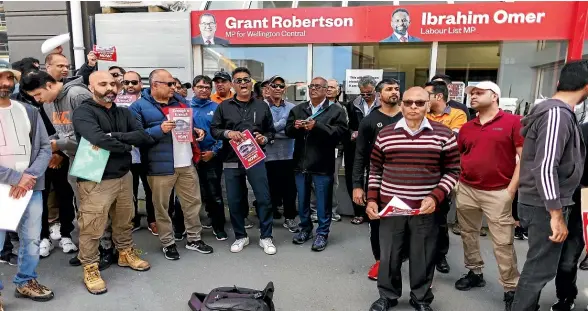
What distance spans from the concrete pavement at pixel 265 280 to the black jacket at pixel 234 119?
1.22 m

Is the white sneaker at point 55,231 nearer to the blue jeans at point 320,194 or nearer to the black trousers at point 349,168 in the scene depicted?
the blue jeans at point 320,194

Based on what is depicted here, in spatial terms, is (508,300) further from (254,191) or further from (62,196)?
(62,196)

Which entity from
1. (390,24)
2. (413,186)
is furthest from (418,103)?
(390,24)

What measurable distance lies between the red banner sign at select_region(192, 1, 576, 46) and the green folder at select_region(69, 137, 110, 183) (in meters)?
4.73

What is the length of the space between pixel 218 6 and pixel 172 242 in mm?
5588

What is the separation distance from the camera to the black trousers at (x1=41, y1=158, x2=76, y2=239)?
14.2 ft

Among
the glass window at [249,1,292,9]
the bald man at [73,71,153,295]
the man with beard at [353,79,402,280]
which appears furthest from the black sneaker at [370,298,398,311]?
the glass window at [249,1,292,9]

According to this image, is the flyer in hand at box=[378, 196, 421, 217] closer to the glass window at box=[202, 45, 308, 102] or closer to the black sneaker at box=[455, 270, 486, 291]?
the black sneaker at box=[455, 270, 486, 291]

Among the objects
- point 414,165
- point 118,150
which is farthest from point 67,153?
point 414,165

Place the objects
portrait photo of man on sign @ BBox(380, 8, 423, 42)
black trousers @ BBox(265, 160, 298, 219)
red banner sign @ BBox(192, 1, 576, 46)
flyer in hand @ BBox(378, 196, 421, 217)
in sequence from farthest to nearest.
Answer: portrait photo of man on sign @ BBox(380, 8, 423, 42), red banner sign @ BBox(192, 1, 576, 46), black trousers @ BBox(265, 160, 298, 219), flyer in hand @ BBox(378, 196, 421, 217)

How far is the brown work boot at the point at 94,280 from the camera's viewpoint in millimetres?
3445

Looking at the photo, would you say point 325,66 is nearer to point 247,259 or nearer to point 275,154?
point 275,154

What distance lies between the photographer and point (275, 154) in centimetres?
518

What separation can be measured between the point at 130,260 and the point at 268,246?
1490 mm
